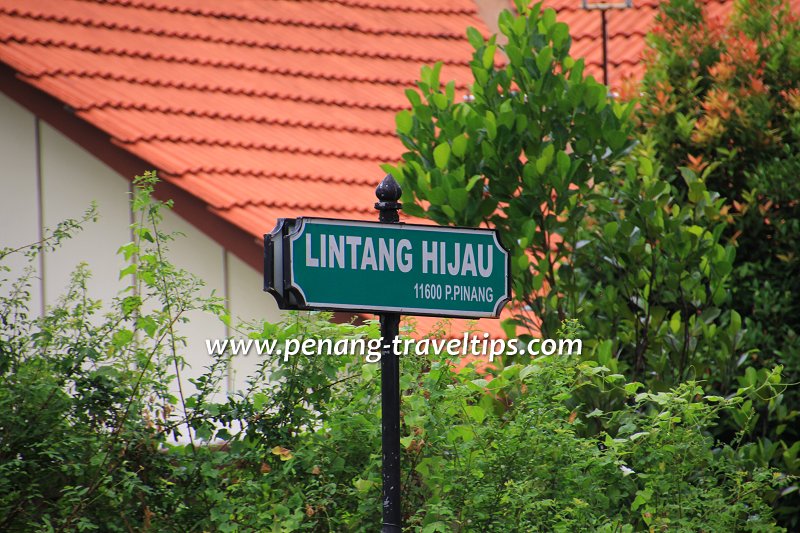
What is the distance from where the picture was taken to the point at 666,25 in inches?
248

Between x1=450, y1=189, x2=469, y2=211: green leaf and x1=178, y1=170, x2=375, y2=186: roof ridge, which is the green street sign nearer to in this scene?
x1=450, y1=189, x2=469, y2=211: green leaf

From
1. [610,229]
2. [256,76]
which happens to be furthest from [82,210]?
[610,229]

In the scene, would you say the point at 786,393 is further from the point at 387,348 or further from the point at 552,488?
the point at 387,348

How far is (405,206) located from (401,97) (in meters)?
3.13

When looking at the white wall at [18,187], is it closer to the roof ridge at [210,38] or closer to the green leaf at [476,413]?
the roof ridge at [210,38]

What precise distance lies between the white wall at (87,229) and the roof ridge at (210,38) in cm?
116


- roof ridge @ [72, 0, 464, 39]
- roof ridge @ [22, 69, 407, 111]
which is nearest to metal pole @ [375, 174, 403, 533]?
roof ridge @ [22, 69, 407, 111]

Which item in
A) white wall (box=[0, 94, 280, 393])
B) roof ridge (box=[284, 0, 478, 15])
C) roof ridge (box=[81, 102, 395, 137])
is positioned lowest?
white wall (box=[0, 94, 280, 393])

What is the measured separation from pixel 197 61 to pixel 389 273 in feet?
16.3

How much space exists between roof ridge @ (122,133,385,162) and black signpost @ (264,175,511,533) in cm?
361

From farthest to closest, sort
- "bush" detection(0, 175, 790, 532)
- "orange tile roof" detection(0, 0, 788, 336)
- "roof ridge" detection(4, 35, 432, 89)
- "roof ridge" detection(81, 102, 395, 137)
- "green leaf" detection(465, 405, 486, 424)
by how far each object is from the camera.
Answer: "roof ridge" detection(4, 35, 432, 89) → "roof ridge" detection(81, 102, 395, 137) → "orange tile roof" detection(0, 0, 788, 336) → "green leaf" detection(465, 405, 486, 424) → "bush" detection(0, 175, 790, 532)

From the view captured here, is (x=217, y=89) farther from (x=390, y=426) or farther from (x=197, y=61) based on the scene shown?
(x=390, y=426)

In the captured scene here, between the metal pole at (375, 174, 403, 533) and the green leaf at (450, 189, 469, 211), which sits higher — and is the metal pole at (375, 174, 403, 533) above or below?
below

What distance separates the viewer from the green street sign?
3100mm
